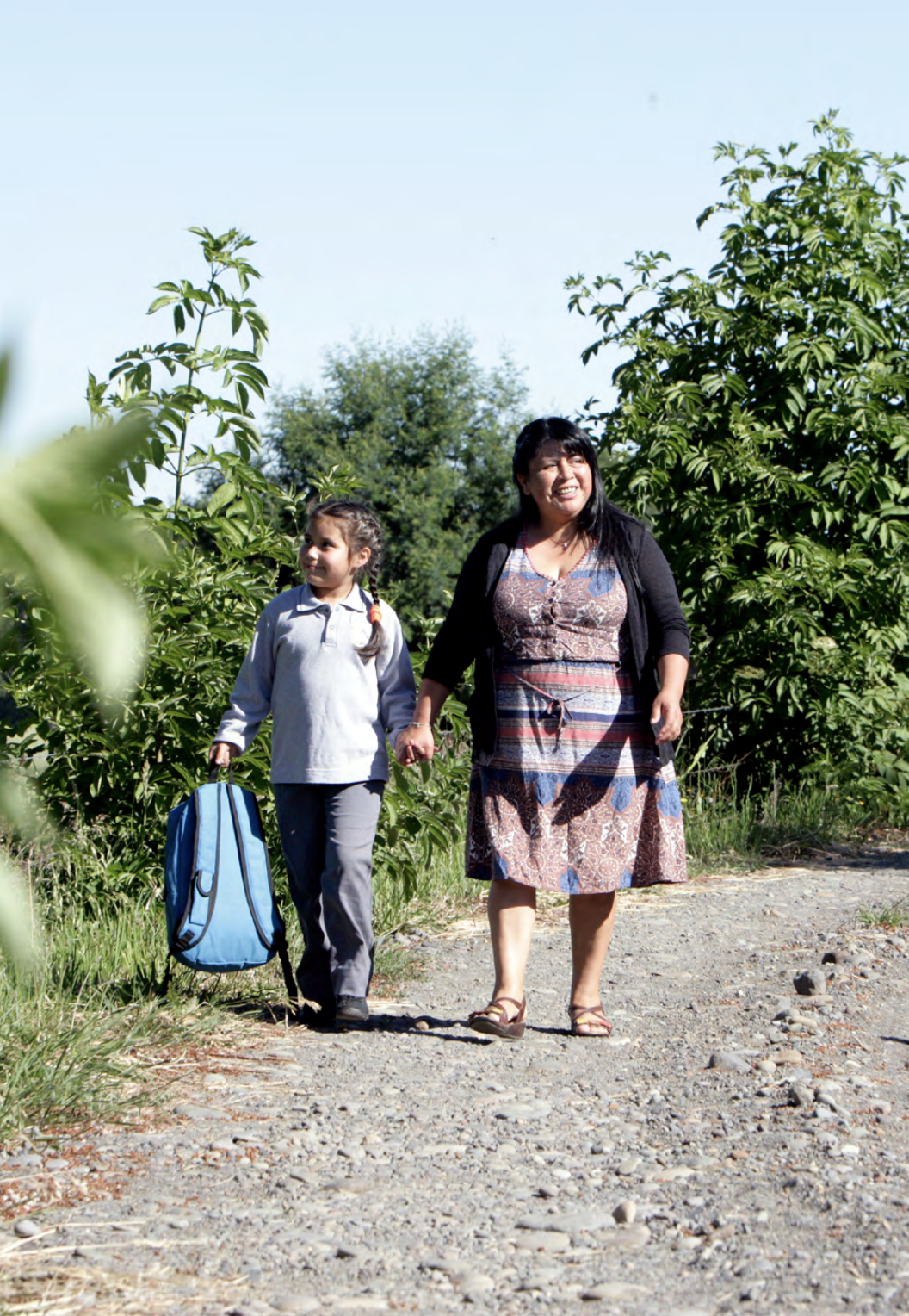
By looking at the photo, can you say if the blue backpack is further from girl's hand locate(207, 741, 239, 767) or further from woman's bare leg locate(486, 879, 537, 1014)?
woman's bare leg locate(486, 879, 537, 1014)

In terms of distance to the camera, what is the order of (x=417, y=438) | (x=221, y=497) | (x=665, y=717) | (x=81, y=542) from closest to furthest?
(x=81, y=542) → (x=665, y=717) → (x=221, y=497) → (x=417, y=438)

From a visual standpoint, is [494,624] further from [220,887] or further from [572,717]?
[220,887]

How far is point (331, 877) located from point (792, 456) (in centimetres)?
491

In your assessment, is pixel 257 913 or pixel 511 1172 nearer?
pixel 511 1172

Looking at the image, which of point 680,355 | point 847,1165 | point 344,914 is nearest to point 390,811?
point 344,914

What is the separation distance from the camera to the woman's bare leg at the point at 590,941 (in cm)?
424

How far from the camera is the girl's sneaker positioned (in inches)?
167

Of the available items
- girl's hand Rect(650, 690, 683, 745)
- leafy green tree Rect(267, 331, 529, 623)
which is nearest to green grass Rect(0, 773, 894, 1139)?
girl's hand Rect(650, 690, 683, 745)

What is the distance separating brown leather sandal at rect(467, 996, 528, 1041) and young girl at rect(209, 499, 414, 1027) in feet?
1.24

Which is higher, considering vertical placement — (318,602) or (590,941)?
(318,602)

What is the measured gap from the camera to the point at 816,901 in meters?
6.47

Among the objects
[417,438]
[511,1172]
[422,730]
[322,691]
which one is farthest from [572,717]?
[417,438]

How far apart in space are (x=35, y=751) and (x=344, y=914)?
132 cm

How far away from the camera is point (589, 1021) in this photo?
4195 mm
